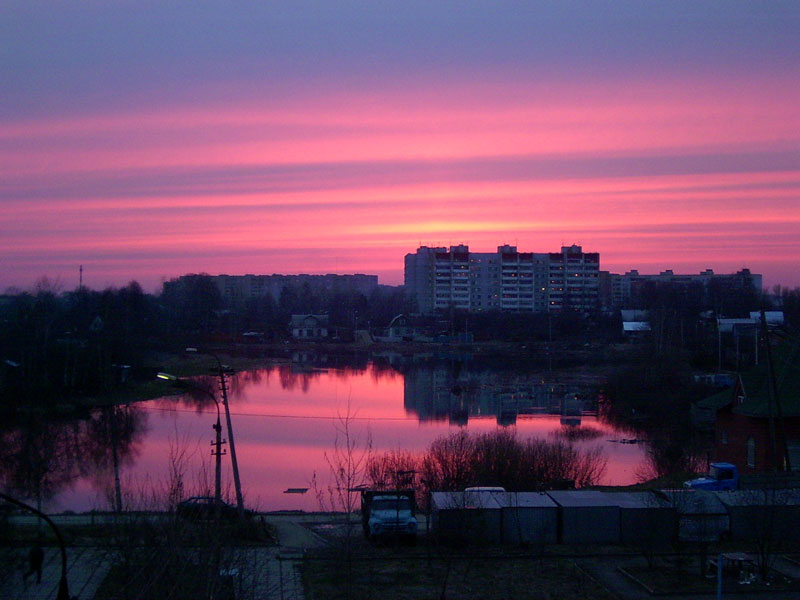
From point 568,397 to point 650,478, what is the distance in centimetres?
1000

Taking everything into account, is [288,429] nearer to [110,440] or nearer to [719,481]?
[110,440]

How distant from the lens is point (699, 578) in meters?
6.46

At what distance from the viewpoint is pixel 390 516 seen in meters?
7.77

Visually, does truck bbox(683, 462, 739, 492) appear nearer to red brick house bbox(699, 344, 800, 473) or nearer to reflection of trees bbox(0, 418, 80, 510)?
red brick house bbox(699, 344, 800, 473)

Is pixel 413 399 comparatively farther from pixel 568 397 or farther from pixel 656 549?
pixel 656 549

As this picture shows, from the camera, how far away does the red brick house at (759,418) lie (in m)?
10.8

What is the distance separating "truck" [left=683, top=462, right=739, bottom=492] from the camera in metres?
9.54

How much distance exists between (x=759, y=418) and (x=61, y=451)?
36.8 feet

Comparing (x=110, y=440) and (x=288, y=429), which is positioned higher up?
(x=110, y=440)

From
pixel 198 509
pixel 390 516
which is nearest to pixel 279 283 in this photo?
pixel 390 516

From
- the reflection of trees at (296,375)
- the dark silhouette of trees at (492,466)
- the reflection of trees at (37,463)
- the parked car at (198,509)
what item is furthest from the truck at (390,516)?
the reflection of trees at (296,375)

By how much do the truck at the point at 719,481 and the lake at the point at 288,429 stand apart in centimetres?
255

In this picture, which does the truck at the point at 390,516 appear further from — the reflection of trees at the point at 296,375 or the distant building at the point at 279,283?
the distant building at the point at 279,283

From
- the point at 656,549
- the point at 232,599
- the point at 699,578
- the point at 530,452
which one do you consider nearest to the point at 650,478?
the point at 530,452
